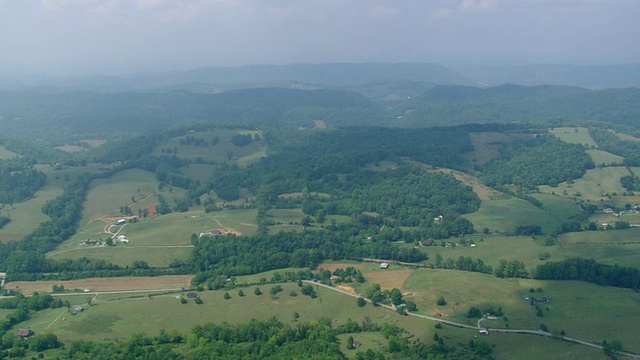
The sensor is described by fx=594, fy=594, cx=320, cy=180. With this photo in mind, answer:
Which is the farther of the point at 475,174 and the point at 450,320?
the point at 475,174

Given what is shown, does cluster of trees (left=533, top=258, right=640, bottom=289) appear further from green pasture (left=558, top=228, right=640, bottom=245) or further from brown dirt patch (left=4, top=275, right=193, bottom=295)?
brown dirt patch (left=4, top=275, right=193, bottom=295)

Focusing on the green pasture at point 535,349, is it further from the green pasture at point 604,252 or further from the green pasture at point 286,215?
the green pasture at point 286,215

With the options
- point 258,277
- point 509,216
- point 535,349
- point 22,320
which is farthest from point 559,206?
point 22,320

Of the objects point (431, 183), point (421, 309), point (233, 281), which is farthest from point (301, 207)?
point (421, 309)

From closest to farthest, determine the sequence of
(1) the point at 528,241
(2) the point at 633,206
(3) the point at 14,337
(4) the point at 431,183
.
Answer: (3) the point at 14,337 → (1) the point at 528,241 → (2) the point at 633,206 → (4) the point at 431,183

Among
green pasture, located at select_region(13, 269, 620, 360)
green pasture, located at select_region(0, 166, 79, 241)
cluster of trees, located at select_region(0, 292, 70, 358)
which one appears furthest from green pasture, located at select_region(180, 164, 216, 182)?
cluster of trees, located at select_region(0, 292, 70, 358)

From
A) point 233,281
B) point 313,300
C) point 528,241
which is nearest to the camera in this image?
point 313,300

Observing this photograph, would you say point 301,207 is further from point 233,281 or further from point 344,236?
point 233,281
